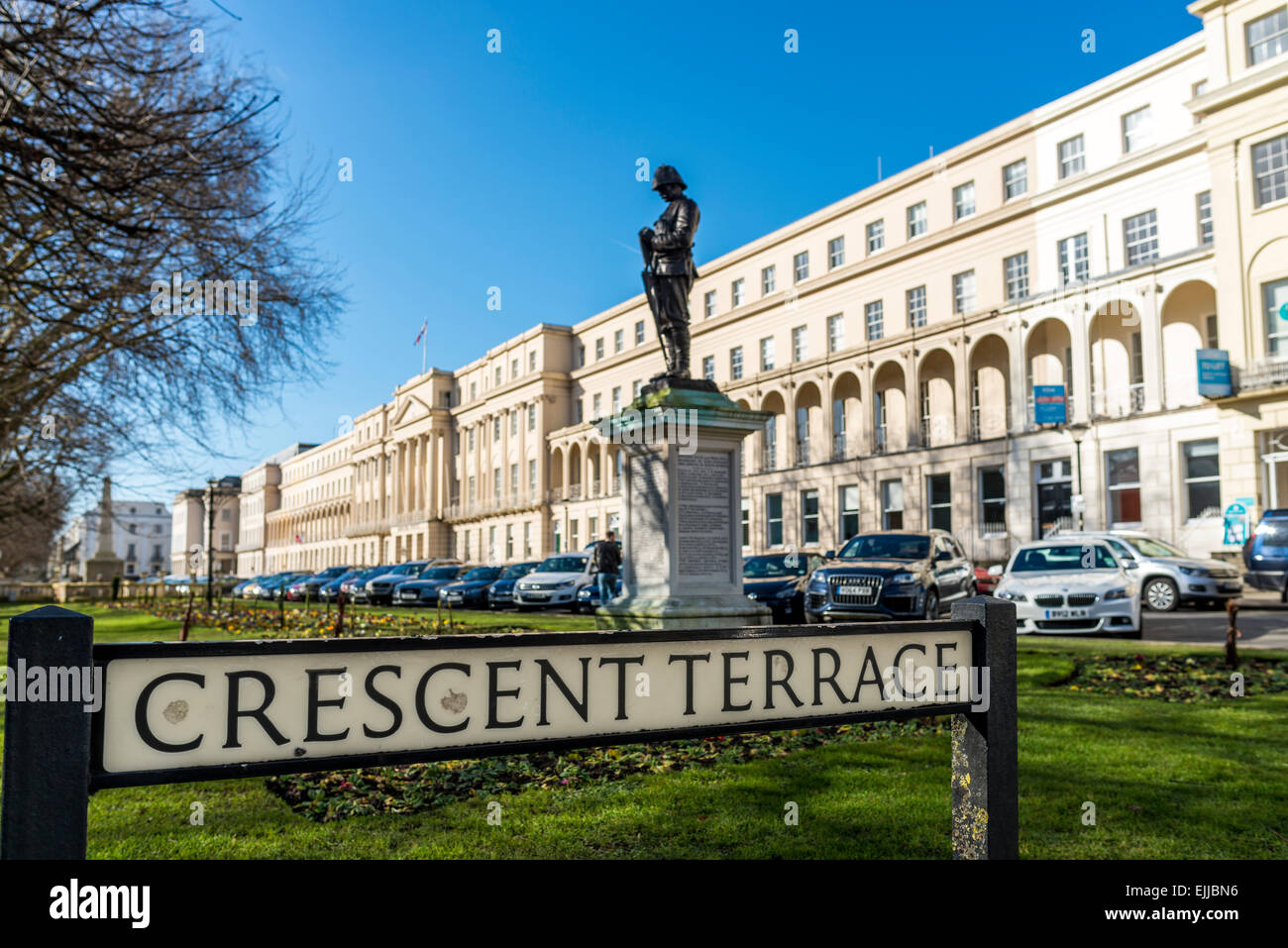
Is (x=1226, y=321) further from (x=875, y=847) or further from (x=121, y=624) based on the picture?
(x=121, y=624)

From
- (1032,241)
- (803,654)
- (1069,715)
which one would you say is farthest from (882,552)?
(1032,241)

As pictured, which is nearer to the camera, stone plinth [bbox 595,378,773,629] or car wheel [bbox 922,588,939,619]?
stone plinth [bbox 595,378,773,629]

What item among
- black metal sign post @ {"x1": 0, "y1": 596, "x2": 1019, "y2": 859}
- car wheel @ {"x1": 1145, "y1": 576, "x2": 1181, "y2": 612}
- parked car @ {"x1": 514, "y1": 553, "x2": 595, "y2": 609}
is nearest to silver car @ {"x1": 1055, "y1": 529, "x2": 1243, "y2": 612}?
car wheel @ {"x1": 1145, "y1": 576, "x2": 1181, "y2": 612}

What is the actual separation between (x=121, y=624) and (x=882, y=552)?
17407 millimetres

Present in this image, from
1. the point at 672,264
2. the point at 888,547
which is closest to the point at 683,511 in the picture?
the point at 672,264

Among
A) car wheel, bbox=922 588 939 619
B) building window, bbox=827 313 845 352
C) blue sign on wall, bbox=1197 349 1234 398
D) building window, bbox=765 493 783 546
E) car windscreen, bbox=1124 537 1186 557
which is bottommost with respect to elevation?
car wheel, bbox=922 588 939 619

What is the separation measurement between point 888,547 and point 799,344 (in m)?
31.9

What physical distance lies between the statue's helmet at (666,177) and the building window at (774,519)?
3563 centimetres

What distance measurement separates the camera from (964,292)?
39.1m

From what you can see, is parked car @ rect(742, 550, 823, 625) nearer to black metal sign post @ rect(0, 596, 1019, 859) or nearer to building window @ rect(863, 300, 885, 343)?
black metal sign post @ rect(0, 596, 1019, 859)

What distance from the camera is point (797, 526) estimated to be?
46125mm

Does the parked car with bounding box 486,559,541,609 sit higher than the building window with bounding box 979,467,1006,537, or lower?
lower

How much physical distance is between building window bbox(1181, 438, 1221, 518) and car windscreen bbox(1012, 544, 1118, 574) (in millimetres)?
15617

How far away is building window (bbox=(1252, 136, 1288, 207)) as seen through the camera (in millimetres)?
26641
